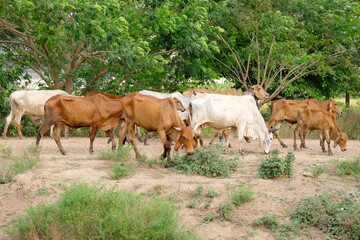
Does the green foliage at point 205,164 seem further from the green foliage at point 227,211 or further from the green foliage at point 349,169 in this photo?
the green foliage at point 349,169

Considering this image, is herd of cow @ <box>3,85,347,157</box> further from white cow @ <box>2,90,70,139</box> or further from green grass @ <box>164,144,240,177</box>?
white cow @ <box>2,90,70,139</box>

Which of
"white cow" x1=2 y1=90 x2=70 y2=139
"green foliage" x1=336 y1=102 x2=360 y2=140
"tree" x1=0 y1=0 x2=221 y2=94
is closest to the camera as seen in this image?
"tree" x1=0 y1=0 x2=221 y2=94

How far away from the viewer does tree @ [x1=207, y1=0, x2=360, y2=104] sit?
1659cm

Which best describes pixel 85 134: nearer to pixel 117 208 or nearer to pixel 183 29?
pixel 183 29

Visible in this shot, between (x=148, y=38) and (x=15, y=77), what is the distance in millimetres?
4983

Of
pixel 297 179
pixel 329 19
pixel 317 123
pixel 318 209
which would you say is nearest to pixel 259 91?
pixel 317 123

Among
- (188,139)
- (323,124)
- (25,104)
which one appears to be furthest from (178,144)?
(25,104)

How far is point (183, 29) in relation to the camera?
1550cm

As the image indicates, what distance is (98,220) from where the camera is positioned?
6.09 meters

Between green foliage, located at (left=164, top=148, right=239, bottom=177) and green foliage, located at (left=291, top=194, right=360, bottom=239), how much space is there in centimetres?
192

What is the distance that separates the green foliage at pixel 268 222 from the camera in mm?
Answer: 7145

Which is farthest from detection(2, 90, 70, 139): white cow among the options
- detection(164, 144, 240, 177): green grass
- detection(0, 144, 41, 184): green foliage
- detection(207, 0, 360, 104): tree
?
detection(164, 144, 240, 177): green grass

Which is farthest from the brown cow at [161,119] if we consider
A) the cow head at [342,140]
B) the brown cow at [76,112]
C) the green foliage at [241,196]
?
the cow head at [342,140]

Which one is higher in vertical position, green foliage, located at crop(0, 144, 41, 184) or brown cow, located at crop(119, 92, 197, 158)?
brown cow, located at crop(119, 92, 197, 158)
